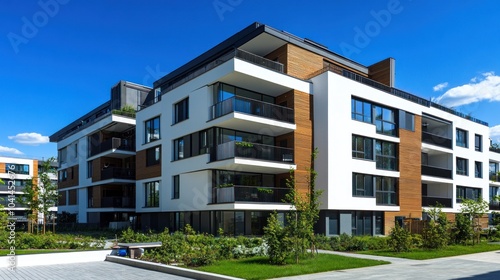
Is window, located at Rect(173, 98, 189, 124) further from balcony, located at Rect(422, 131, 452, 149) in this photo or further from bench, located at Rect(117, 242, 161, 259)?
balcony, located at Rect(422, 131, 452, 149)

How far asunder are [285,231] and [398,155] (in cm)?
2025

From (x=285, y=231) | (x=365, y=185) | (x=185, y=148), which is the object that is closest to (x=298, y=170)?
(x=365, y=185)

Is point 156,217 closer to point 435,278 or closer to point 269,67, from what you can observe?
point 269,67

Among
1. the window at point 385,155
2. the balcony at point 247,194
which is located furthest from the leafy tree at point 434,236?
the window at point 385,155

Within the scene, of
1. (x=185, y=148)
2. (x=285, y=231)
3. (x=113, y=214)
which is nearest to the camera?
(x=285, y=231)

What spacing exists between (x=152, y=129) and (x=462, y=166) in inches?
1229

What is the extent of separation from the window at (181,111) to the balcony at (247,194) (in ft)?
21.7

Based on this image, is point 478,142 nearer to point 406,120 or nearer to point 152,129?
point 406,120

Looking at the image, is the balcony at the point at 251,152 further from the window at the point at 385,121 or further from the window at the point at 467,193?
the window at the point at 467,193

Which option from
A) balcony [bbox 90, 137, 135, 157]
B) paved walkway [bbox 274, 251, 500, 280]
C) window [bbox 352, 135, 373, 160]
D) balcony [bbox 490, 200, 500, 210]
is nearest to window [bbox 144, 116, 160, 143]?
balcony [bbox 90, 137, 135, 157]

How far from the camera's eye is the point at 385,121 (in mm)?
31500

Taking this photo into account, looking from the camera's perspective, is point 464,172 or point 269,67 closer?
point 269,67

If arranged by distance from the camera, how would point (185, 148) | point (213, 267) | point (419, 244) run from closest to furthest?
point (213, 267) < point (419, 244) < point (185, 148)

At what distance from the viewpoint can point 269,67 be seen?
2697 cm
